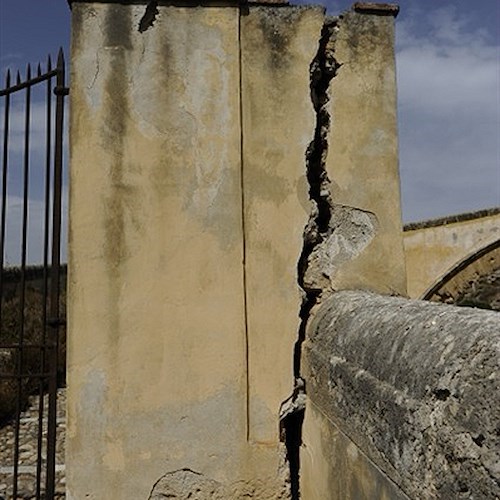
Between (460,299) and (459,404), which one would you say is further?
(460,299)

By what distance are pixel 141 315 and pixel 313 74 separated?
1.73m

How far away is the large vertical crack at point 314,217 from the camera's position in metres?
3.40

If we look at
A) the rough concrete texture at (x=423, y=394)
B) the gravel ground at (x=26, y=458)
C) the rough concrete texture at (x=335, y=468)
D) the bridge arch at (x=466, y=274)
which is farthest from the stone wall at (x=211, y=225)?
the bridge arch at (x=466, y=274)

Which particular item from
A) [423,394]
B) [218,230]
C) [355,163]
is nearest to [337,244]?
[355,163]

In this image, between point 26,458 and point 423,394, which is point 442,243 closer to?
point 26,458

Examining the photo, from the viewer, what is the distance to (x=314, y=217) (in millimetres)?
3498

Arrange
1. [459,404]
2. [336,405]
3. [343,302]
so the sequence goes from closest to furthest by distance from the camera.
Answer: [459,404] < [336,405] < [343,302]

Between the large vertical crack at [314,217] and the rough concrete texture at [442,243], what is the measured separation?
866 cm

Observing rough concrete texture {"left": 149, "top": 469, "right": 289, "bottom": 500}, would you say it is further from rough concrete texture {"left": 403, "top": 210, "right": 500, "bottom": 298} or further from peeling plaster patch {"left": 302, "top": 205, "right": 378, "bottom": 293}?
rough concrete texture {"left": 403, "top": 210, "right": 500, "bottom": 298}

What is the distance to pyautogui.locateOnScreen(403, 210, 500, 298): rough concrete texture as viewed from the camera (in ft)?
37.6

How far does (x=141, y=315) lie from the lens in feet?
10.8

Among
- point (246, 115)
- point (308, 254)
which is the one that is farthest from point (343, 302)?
point (246, 115)

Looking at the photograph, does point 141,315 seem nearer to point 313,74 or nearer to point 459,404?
point 313,74

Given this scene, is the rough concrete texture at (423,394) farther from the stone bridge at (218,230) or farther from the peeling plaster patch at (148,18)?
the peeling plaster patch at (148,18)
